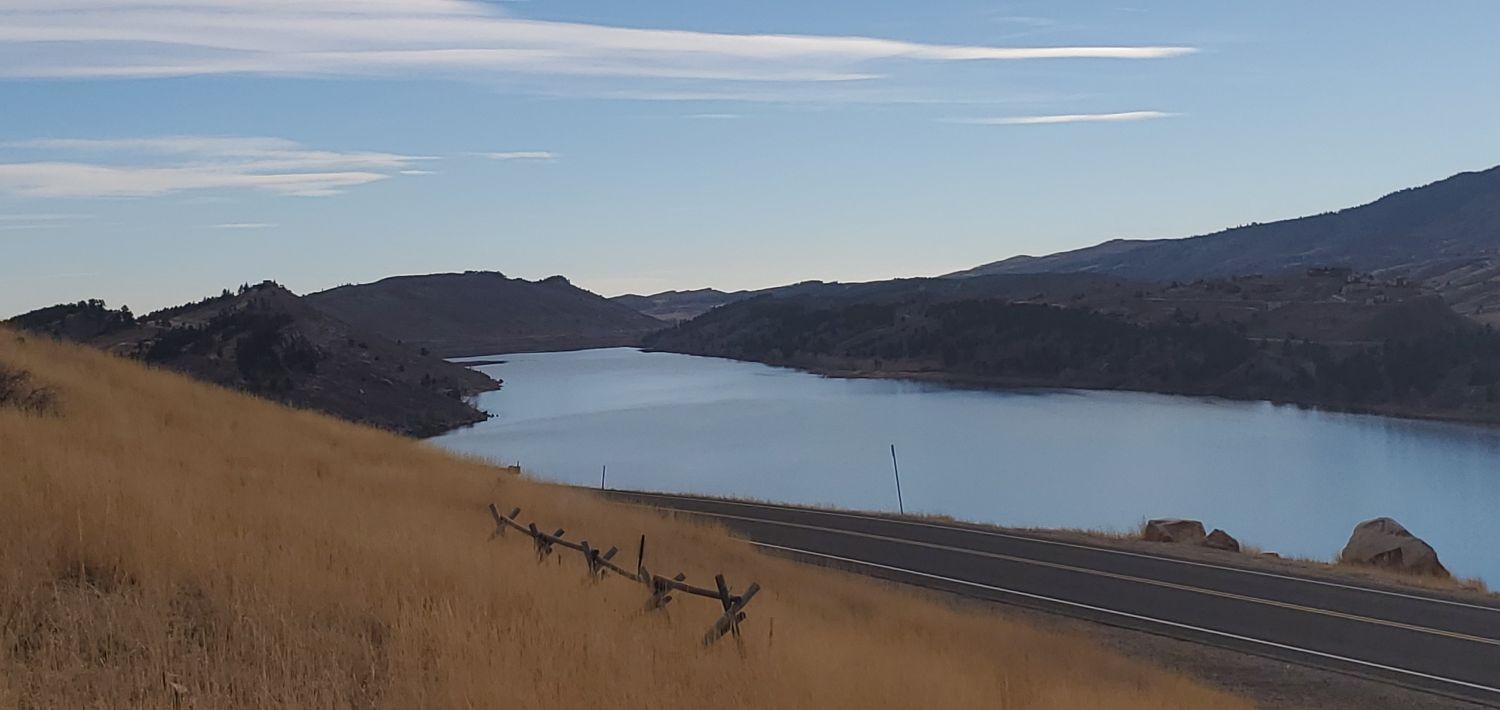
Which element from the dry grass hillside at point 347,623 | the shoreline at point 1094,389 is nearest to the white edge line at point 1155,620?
the dry grass hillside at point 347,623

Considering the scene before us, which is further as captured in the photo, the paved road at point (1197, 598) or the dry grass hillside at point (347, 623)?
the paved road at point (1197, 598)

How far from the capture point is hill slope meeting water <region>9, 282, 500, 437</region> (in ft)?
224

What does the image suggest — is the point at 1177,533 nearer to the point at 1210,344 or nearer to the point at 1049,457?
the point at 1049,457

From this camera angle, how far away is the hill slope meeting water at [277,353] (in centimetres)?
6838

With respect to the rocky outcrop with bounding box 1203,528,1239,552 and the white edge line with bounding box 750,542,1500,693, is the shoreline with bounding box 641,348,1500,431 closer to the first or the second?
the rocky outcrop with bounding box 1203,528,1239,552

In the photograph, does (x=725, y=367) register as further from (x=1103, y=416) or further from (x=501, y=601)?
(x=501, y=601)

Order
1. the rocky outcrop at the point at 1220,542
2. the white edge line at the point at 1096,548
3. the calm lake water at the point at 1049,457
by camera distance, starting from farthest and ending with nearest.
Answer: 1. the calm lake water at the point at 1049,457
2. the rocky outcrop at the point at 1220,542
3. the white edge line at the point at 1096,548

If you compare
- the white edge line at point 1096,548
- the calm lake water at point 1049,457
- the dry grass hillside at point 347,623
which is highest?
the dry grass hillside at point 347,623

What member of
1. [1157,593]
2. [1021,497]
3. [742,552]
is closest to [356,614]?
[742,552]

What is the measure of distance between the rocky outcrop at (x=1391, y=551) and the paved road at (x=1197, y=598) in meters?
4.00

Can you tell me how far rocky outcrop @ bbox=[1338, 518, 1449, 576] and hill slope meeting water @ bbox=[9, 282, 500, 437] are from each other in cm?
4923

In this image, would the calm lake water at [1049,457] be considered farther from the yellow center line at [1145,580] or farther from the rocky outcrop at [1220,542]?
the yellow center line at [1145,580]

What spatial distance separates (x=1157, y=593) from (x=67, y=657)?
732 inches

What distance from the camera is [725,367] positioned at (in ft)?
504
